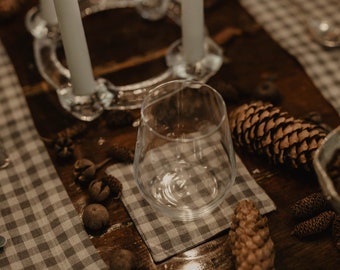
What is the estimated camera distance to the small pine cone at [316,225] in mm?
612

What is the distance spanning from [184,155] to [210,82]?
14 cm

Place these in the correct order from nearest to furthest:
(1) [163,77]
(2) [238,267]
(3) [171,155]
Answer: (2) [238,267], (3) [171,155], (1) [163,77]

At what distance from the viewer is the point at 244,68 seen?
0.80 m

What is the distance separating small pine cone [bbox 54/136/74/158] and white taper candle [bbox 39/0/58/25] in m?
0.20

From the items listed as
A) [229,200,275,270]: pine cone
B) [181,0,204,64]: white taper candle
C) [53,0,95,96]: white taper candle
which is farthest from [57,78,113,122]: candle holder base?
[229,200,275,270]: pine cone

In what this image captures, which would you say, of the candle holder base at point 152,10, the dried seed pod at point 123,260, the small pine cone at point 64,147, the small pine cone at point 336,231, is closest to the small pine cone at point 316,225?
the small pine cone at point 336,231

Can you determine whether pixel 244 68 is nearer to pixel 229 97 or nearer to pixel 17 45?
pixel 229 97

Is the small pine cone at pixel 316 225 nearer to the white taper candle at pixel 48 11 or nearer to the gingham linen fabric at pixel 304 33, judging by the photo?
the gingham linen fabric at pixel 304 33

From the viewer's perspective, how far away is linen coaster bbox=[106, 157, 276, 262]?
62cm

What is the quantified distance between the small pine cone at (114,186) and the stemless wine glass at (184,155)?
0.03m

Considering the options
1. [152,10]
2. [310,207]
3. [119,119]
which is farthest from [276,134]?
[152,10]

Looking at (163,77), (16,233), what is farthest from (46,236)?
(163,77)

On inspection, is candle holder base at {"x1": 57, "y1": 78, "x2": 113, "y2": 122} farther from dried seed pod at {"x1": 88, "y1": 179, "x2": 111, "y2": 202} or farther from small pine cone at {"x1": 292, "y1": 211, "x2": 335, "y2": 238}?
small pine cone at {"x1": 292, "y1": 211, "x2": 335, "y2": 238}

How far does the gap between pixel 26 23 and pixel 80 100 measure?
180 mm
